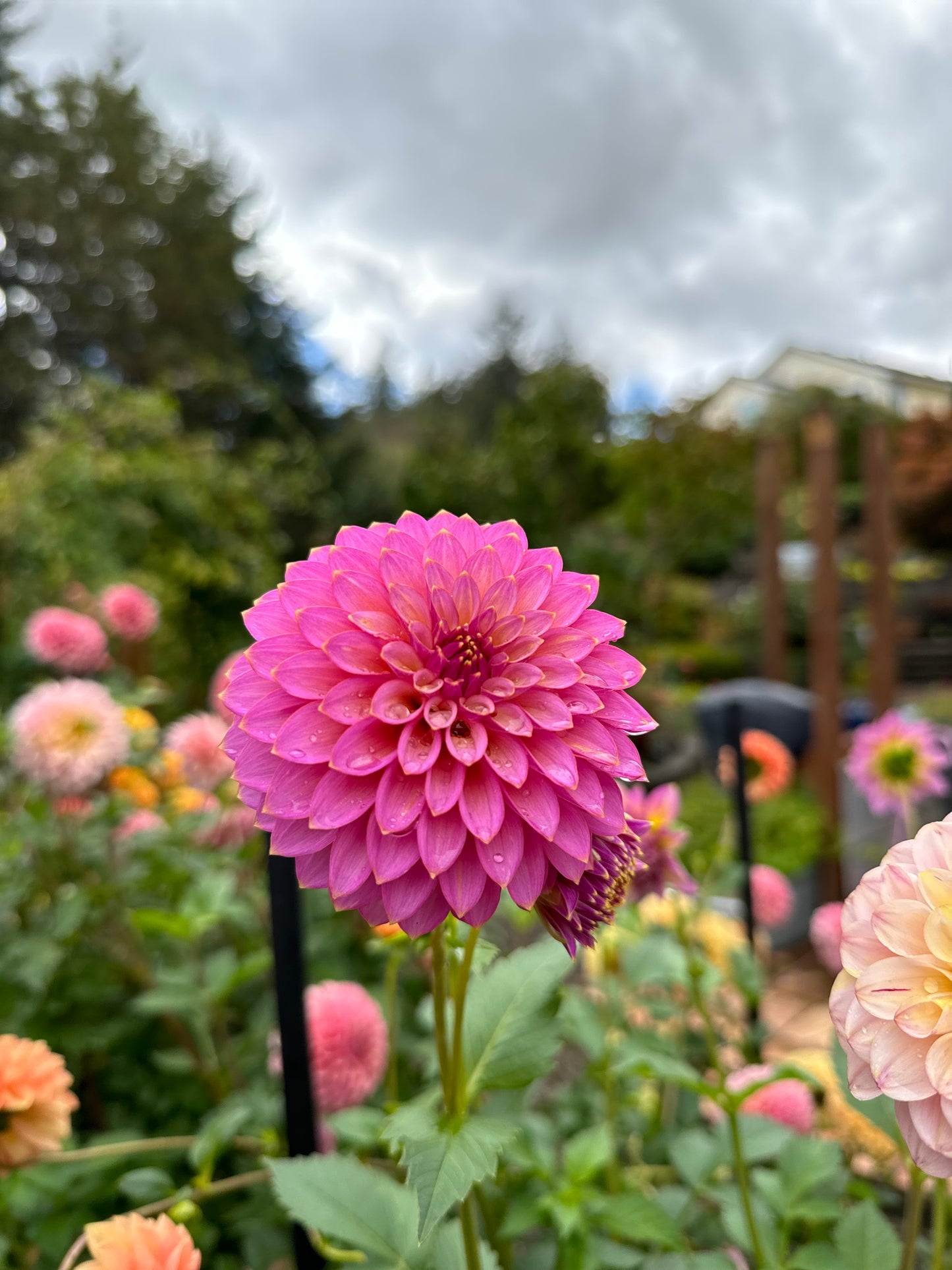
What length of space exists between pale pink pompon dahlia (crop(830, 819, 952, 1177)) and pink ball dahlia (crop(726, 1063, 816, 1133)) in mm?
473

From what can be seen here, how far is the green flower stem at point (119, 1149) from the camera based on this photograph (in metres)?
0.51

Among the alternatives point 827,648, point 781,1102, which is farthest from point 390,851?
point 827,648

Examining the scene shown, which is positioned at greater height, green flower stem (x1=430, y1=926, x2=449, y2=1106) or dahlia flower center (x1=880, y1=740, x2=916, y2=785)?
dahlia flower center (x1=880, y1=740, x2=916, y2=785)

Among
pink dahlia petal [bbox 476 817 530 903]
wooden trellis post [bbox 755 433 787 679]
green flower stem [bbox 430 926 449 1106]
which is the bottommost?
green flower stem [bbox 430 926 449 1106]

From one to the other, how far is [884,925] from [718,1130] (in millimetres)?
455

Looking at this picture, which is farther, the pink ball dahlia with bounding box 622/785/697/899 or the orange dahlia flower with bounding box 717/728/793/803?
the orange dahlia flower with bounding box 717/728/793/803

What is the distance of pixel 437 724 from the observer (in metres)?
0.32

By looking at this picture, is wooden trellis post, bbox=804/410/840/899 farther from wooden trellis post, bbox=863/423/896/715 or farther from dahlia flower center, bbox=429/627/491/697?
dahlia flower center, bbox=429/627/491/697

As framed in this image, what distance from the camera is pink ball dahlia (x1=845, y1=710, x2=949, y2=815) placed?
1.09 meters

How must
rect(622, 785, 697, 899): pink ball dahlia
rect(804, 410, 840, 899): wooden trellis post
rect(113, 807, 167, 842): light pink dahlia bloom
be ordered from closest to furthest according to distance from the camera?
rect(622, 785, 697, 899): pink ball dahlia, rect(113, 807, 167, 842): light pink dahlia bloom, rect(804, 410, 840, 899): wooden trellis post

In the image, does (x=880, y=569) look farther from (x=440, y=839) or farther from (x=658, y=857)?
(x=440, y=839)

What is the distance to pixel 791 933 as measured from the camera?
9.72 feet

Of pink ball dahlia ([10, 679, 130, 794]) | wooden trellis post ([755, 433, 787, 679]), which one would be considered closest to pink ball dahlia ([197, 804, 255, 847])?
pink ball dahlia ([10, 679, 130, 794])

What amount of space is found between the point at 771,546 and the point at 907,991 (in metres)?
3.58
